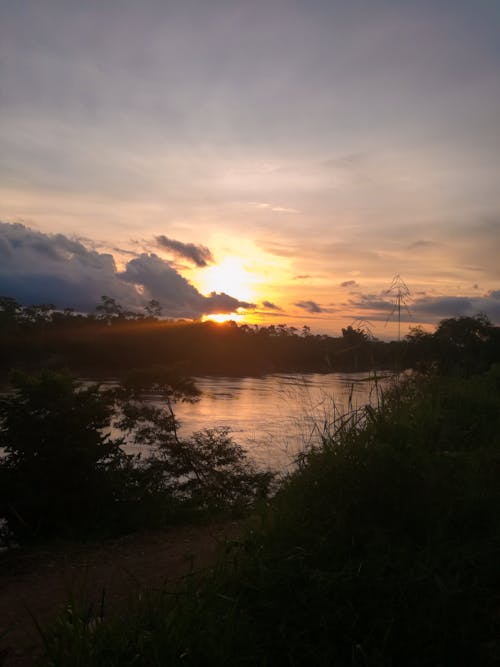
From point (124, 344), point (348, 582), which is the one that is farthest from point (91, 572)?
point (124, 344)

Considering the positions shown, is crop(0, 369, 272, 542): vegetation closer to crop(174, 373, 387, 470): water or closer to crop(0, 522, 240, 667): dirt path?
crop(0, 522, 240, 667): dirt path

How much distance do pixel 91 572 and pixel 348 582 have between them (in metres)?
3.26

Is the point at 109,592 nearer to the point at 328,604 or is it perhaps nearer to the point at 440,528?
the point at 328,604

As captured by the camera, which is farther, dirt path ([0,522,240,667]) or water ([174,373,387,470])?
water ([174,373,387,470])

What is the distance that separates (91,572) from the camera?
5.35 metres

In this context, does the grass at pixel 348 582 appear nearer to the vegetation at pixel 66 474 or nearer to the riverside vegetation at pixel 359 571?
the riverside vegetation at pixel 359 571

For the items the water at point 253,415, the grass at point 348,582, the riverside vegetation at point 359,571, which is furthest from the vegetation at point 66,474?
the grass at point 348,582

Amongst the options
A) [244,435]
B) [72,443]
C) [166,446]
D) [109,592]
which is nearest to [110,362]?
[244,435]

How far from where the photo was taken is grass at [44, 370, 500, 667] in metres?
2.47

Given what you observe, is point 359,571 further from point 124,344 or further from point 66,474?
point 124,344

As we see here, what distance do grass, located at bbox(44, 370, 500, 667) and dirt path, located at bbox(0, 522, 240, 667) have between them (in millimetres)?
506

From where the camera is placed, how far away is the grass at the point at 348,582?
2.47 m

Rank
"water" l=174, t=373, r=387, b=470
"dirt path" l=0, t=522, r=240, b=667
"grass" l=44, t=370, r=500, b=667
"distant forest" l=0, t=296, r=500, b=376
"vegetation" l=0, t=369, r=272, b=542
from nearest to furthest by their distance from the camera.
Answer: "grass" l=44, t=370, r=500, b=667 < "dirt path" l=0, t=522, r=240, b=667 < "vegetation" l=0, t=369, r=272, b=542 < "water" l=174, t=373, r=387, b=470 < "distant forest" l=0, t=296, r=500, b=376

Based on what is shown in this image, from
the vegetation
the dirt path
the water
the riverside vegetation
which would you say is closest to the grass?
the riverside vegetation
